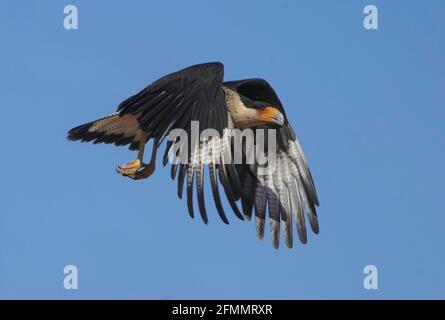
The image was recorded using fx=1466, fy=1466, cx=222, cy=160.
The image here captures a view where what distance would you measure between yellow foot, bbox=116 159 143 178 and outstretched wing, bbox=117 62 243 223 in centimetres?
101

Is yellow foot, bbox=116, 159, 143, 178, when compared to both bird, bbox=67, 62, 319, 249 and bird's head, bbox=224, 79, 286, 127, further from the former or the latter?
bird's head, bbox=224, 79, 286, 127

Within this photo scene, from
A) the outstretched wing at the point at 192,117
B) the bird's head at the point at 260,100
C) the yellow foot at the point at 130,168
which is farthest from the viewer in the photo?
the bird's head at the point at 260,100

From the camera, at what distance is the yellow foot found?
60.2ft

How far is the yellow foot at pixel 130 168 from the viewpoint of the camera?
18.3 meters

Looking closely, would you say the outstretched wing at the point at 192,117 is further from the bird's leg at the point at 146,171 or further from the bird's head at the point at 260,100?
the bird's head at the point at 260,100

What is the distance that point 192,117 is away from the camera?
1697cm

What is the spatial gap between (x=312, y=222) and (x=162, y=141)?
11.6 feet

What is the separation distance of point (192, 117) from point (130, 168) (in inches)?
68.0

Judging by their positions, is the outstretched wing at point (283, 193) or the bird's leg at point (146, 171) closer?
the bird's leg at point (146, 171)

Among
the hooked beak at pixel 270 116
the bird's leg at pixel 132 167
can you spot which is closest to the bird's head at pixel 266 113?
the hooked beak at pixel 270 116

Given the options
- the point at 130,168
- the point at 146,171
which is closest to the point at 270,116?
the point at 146,171

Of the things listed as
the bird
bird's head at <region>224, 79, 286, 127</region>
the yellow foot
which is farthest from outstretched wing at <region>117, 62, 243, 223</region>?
bird's head at <region>224, 79, 286, 127</region>

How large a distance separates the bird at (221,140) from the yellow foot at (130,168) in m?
0.01
